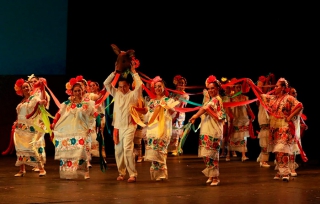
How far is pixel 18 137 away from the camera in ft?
31.1

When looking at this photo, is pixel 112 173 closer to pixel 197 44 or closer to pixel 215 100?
pixel 215 100

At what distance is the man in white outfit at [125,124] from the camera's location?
8812 mm

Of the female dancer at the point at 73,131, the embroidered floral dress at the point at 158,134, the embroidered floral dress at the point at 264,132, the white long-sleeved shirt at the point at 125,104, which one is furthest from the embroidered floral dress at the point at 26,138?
the embroidered floral dress at the point at 264,132

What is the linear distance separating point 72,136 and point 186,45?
5.75 meters

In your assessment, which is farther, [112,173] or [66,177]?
[112,173]

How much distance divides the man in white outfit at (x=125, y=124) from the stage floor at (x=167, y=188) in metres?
0.24

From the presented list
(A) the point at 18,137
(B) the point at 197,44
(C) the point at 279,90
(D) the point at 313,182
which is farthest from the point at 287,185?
(B) the point at 197,44

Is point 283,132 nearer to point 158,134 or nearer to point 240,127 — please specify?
point 158,134

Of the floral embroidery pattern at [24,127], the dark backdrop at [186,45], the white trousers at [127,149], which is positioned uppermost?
the dark backdrop at [186,45]

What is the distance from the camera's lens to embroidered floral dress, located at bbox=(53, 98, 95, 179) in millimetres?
8883

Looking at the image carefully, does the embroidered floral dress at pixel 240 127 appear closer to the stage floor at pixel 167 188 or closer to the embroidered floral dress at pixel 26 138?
the stage floor at pixel 167 188

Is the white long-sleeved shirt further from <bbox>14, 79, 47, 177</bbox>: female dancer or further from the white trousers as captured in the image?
<bbox>14, 79, 47, 177</bbox>: female dancer

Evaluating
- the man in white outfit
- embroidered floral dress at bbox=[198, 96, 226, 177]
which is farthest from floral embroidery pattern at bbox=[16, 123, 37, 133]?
embroidered floral dress at bbox=[198, 96, 226, 177]

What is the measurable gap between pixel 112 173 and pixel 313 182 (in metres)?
2.87
